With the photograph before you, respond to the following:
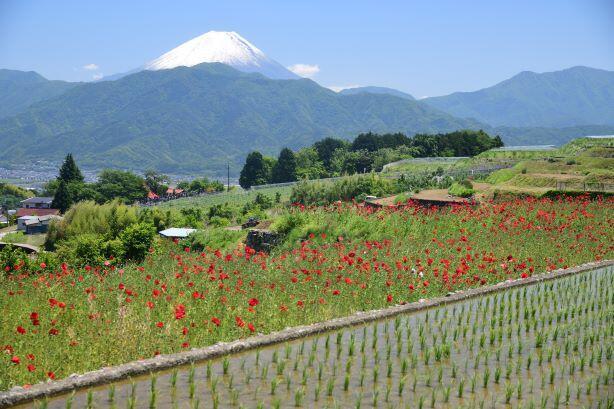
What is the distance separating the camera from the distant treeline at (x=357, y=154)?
90938 mm

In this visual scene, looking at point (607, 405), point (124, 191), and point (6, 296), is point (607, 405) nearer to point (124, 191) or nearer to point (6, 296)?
point (6, 296)

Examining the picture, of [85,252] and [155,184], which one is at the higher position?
[85,252]

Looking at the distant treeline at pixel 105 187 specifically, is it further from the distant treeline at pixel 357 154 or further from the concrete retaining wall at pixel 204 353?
the concrete retaining wall at pixel 204 353

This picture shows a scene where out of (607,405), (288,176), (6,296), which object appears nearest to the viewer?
(607,405)

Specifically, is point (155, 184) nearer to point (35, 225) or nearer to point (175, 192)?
point (175, 192)

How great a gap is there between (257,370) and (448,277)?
666cm

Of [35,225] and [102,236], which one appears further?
[35,225]

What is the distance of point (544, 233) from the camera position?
20312 mm

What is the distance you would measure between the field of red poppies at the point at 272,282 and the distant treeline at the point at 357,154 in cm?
6432

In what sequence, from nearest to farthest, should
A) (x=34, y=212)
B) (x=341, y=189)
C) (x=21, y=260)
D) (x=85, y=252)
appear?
1. (x=21, y=260)
2. (x=85, y=252)
3. (x=341, y=189)
4. (x=34, y=212)

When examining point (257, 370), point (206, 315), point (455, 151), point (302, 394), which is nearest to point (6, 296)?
point (206, 315)

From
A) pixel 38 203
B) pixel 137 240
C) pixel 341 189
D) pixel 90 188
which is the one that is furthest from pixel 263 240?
pixel 38 203

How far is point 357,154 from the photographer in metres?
105

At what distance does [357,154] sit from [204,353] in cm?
9722
